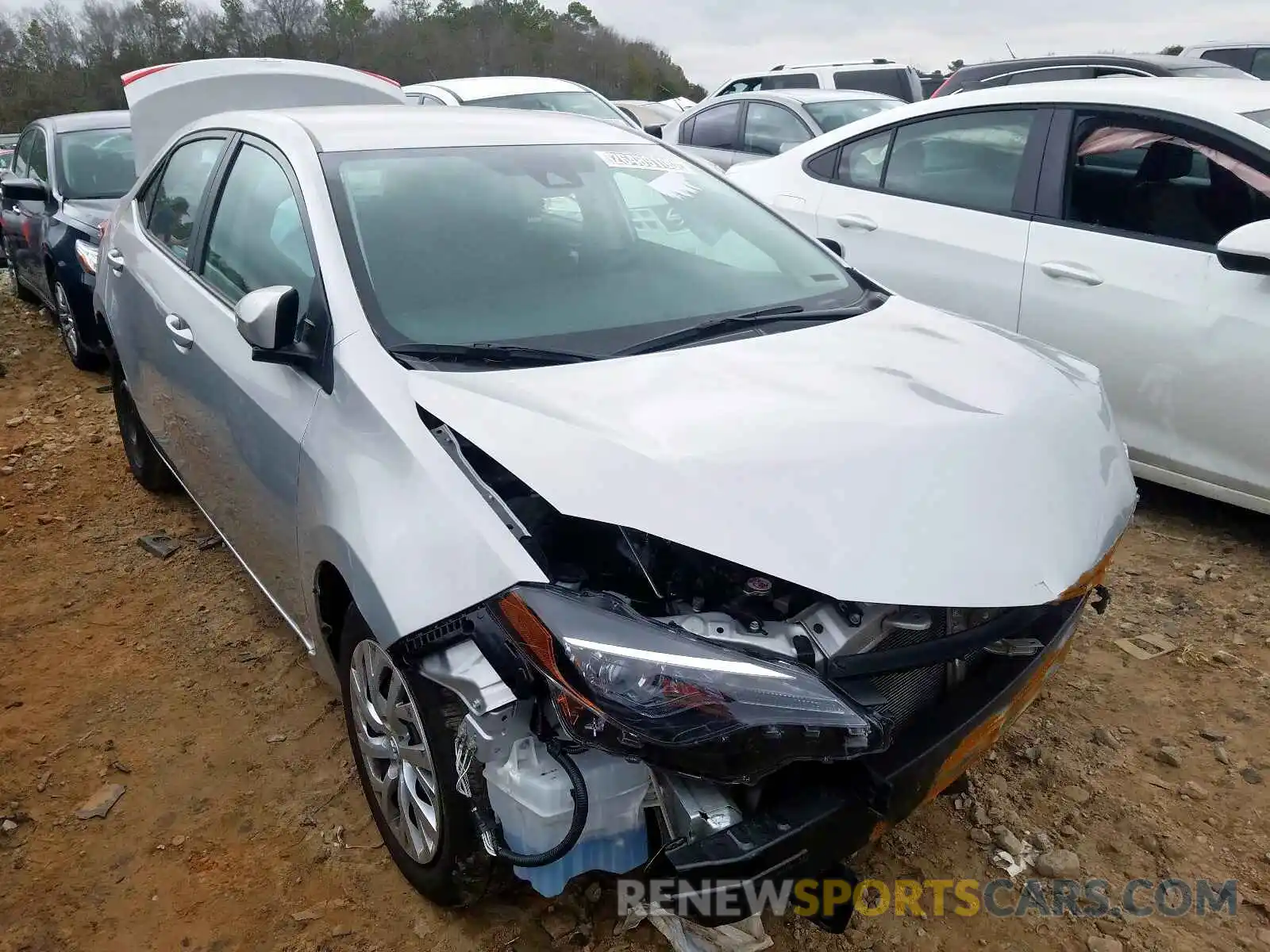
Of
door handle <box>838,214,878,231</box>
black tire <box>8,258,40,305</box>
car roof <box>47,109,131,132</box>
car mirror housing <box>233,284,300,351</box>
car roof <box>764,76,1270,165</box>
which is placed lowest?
black tire <box>8,258,40,305</box>

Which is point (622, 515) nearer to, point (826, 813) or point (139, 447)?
point (826, 813)

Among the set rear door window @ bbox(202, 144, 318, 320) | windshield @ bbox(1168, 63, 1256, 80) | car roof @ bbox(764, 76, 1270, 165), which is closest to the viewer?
rear door window @ bbox(202, 144, 318, 320)

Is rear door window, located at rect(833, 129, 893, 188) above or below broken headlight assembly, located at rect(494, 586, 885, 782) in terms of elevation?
above

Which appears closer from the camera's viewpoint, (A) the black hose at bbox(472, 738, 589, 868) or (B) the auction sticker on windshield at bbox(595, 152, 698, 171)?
(A) the black hose at bbox(472, 738, 589, 868)

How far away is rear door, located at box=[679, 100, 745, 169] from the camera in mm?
8289

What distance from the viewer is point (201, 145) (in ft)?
11.1

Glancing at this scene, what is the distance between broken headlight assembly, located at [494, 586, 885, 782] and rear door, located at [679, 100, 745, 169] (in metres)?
7.16

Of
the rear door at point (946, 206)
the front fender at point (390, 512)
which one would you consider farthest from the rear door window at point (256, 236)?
the rear door at point (946, 206)

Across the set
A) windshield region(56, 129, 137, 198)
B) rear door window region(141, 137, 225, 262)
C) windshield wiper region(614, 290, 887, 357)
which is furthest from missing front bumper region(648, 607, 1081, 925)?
windshield region(56, 129, 137, 198)

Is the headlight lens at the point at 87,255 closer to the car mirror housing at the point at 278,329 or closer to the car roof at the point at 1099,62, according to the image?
the car mirror housing at the point at 278,329

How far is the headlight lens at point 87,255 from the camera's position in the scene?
5516mm

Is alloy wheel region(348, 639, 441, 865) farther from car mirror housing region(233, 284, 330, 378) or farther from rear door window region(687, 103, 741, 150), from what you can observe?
rear door window region(687, 103, 741, 150)

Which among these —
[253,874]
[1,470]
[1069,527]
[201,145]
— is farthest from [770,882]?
[1,470]

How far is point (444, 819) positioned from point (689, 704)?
0.65 m
